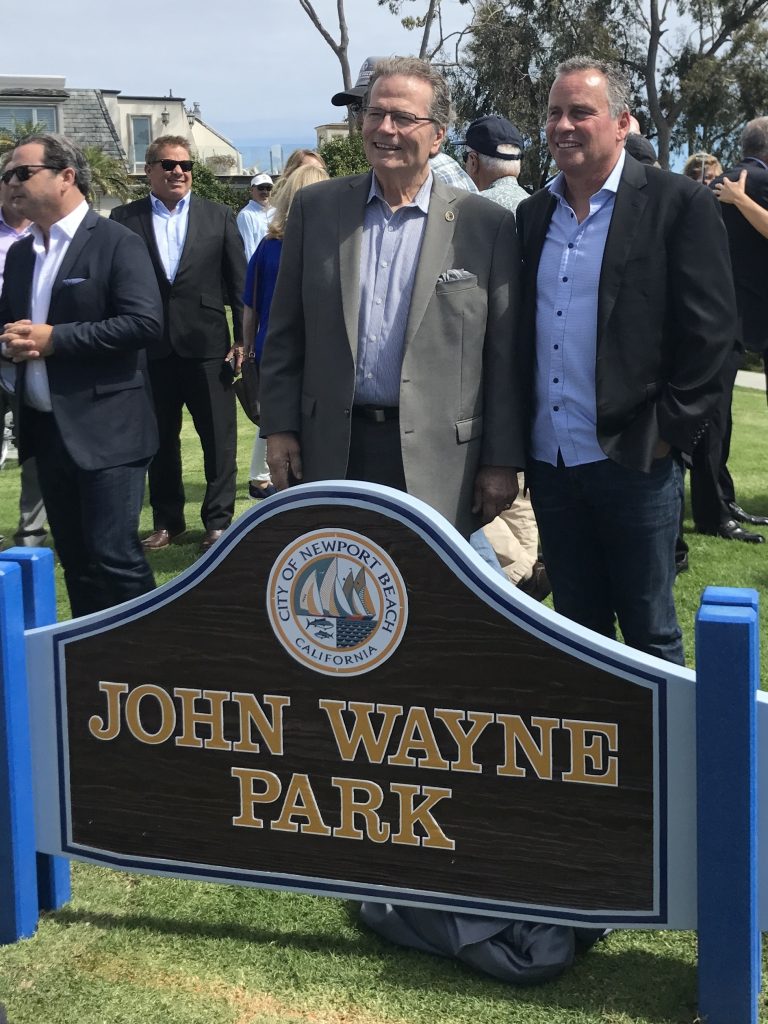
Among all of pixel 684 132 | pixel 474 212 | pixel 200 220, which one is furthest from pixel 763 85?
pixel 474 212

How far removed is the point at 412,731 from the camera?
2.57m

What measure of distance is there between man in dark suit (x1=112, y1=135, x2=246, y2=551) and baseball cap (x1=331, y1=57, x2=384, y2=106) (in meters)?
1.83

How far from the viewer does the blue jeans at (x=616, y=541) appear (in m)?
3.06

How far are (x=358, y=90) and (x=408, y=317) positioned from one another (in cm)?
186

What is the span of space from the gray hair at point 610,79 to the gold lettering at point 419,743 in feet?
5.05

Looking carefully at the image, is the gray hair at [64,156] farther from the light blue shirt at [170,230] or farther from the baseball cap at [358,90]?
the light blue shirt at [170,230]

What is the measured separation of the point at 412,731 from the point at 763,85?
131 feet

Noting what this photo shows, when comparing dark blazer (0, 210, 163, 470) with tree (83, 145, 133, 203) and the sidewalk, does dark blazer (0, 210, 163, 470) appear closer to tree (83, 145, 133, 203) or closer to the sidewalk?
the sidewalk

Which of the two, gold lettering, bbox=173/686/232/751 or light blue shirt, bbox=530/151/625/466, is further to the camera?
light blue shirt, bbox=530/151/625/466

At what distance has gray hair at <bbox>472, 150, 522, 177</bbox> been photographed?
17.9 feet

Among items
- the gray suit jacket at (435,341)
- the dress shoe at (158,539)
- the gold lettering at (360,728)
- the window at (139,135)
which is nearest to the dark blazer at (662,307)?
the gray suit jacket at (435,341)

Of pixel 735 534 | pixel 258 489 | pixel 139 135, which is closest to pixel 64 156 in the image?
pixel 258 489

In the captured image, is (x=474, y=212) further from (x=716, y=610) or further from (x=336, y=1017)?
(x=336, y=1017)

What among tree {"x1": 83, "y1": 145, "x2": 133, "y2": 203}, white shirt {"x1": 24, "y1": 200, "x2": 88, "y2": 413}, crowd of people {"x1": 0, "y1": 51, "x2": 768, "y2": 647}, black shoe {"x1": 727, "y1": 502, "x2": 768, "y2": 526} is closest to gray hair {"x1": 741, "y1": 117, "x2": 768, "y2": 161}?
black shoe {"x1": 727, "y1": 502, "x2": 768, "y2": 526}
